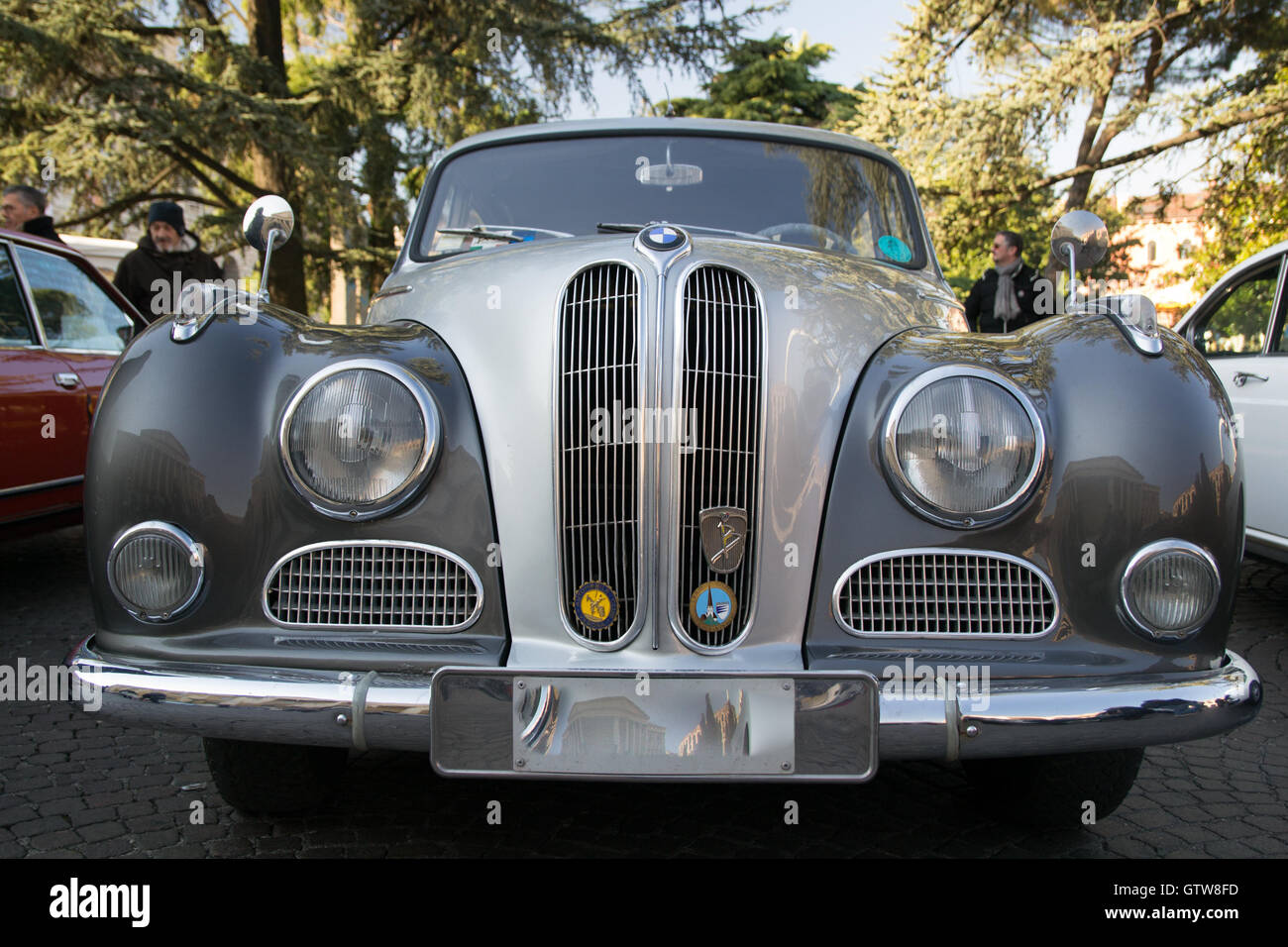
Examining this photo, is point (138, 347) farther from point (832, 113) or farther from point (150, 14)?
point (832, 113)

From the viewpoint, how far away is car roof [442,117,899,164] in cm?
371

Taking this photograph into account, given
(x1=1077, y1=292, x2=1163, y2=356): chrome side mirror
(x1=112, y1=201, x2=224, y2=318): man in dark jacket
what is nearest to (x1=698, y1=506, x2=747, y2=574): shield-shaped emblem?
(x1=1077, y1=292, x2=1163, y2=356): chrome side mirror

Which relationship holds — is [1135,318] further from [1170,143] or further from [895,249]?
[1170,143]

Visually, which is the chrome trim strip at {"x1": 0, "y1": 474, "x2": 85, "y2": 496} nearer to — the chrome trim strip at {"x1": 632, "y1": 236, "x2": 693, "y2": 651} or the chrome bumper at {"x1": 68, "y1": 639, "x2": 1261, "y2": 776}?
the chrome bumper at {"x1": 68, "y1": 639, "x2": 1261, "y2": 776}

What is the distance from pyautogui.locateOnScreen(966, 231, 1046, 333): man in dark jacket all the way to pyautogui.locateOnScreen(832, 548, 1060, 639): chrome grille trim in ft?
16.8

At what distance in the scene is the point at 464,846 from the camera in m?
2.49

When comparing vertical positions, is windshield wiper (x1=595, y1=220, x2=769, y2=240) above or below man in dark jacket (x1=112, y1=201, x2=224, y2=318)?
below

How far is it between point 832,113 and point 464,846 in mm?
28284

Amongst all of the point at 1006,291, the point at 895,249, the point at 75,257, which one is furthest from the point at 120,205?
the point at 895,249

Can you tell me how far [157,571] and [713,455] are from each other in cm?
114

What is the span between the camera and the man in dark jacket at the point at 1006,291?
23.1ft

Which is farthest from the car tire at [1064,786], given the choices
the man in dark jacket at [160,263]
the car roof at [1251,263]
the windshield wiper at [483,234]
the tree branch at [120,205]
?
the tree branch at [120,205]

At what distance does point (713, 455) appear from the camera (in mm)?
2150
